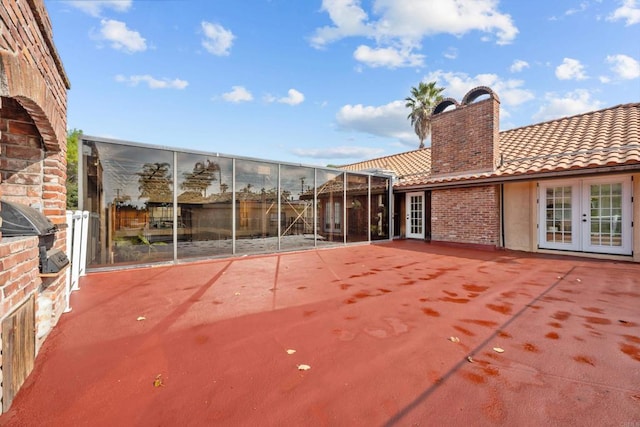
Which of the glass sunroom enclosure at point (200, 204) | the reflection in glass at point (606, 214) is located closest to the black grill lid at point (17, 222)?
the glass sunroom enclosure at point (200, 204)

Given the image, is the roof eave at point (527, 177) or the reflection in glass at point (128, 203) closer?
the reflection in glass at point (128, 203)

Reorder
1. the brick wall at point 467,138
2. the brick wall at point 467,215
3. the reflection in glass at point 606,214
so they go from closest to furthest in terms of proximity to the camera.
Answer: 1. the reflection in glass at point 606,214
2. the brick wall at point 467,215
3. the brick wall at point 467,138

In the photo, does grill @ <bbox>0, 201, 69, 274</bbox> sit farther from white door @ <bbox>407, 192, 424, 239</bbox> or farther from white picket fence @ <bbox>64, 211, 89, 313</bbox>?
white door @ <bbox>407, 192, 424, 239</bbox>

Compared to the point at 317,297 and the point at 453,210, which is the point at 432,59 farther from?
the point at 317,297

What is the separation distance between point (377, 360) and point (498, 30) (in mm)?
9382

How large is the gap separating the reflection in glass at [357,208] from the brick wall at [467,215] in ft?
7.92

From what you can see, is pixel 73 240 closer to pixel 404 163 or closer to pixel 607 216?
pixel 607 216

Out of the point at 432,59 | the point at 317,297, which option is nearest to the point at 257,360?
the point at 317,297

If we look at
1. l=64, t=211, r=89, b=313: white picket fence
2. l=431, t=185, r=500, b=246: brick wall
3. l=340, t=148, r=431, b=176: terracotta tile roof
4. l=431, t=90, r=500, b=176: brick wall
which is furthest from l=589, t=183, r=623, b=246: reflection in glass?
l=64, t=211, r=89, b=313: white picket fence

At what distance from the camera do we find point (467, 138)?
31.1 feet

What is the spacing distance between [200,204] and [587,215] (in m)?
9.98

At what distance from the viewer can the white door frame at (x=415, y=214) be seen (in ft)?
35.1

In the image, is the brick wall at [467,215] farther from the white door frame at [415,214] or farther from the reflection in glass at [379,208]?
the reflection in glass at [379,208]

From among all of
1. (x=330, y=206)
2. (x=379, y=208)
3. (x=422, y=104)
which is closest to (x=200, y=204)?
(x=330, y=206)
